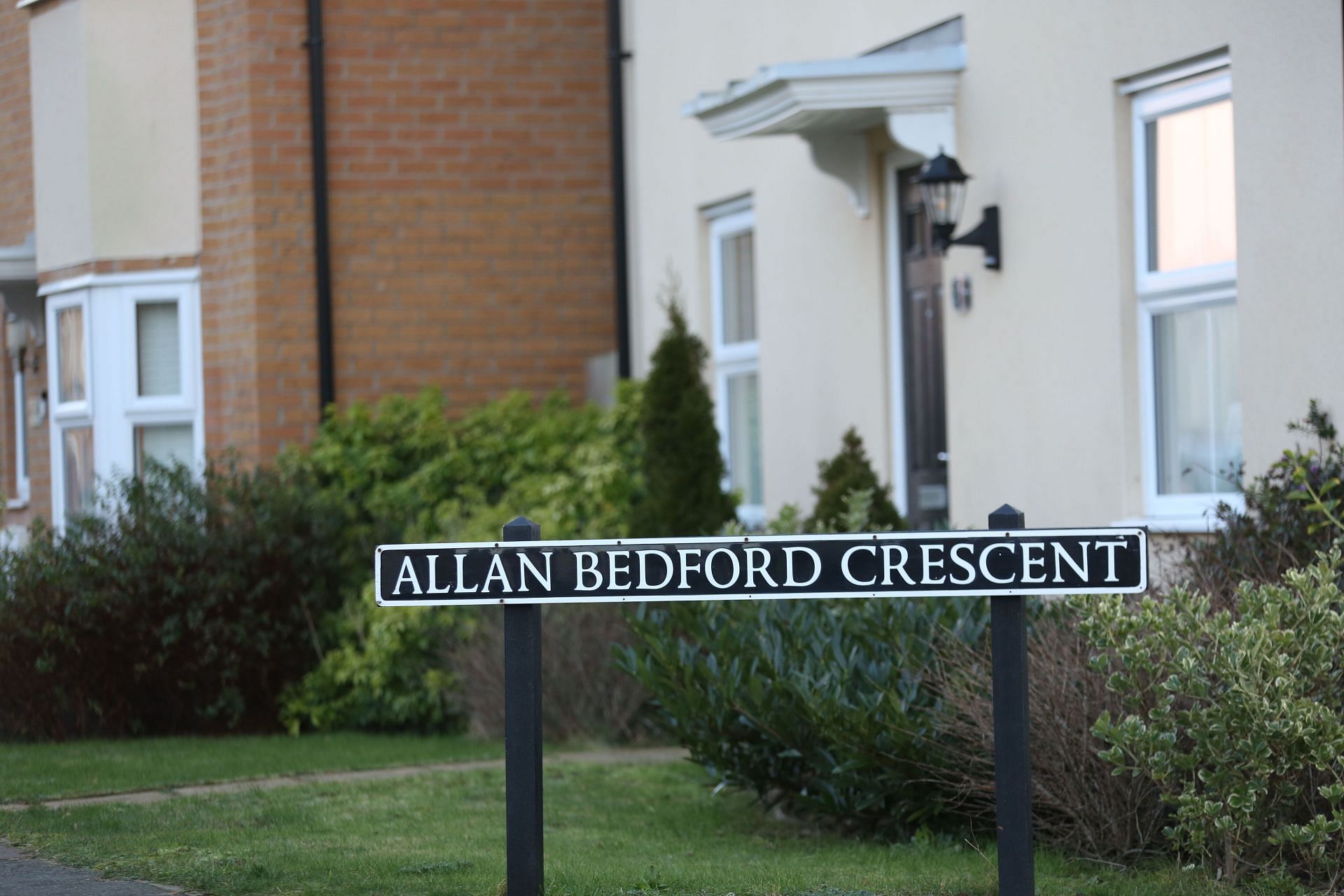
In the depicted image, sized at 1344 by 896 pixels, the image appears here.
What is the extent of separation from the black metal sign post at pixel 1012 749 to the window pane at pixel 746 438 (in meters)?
6.65

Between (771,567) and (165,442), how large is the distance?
835 centimetres

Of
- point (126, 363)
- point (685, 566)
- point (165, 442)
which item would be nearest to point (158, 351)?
point (126, 363)

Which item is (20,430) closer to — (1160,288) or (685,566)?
(1160,288)

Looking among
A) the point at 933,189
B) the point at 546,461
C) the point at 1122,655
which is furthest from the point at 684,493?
the point at 1122,655

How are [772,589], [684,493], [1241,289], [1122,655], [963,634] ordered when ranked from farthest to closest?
[684,493] → [1241,289] → [963,634] → [1122,655] → [772,589]

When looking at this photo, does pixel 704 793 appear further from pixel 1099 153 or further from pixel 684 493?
pixel 1099 153

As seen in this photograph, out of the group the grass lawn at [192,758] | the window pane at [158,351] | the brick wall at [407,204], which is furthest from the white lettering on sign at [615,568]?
the window pane at [158,351]

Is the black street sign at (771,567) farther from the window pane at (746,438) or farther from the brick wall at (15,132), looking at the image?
the brick wall at (15,132)

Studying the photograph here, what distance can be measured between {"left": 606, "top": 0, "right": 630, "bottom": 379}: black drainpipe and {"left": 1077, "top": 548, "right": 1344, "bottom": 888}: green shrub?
7315mm

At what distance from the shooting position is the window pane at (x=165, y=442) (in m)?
11.9

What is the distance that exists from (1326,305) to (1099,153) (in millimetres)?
1468

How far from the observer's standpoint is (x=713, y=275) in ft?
37.6

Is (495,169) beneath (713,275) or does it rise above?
above

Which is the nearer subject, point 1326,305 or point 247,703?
point 1326,305
